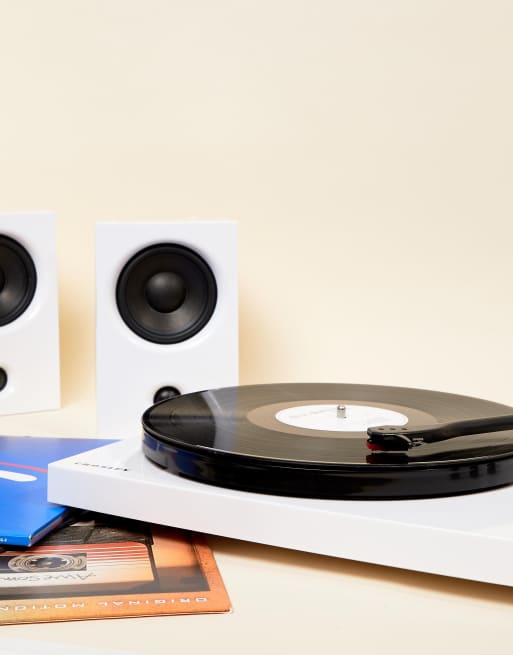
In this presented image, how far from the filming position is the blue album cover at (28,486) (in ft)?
2.46

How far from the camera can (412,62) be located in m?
1.64

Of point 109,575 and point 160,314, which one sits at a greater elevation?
point 160,314

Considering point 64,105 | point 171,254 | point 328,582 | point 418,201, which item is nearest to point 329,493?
point 328,582

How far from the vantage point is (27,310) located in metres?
1.39

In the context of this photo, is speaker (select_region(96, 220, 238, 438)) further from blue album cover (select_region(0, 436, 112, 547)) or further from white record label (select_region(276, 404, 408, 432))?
white record label (select_region(276, 404, 408, 432))

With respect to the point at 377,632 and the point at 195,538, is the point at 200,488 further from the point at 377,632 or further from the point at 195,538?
the point at 377,632

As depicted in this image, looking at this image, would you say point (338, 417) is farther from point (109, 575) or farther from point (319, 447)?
point (109, 575)

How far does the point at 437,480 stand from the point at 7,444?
1.78 ft

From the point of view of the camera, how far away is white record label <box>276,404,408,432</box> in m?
0.86

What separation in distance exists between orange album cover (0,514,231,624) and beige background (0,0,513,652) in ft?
2.75

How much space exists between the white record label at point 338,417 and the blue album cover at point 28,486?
0.22 m

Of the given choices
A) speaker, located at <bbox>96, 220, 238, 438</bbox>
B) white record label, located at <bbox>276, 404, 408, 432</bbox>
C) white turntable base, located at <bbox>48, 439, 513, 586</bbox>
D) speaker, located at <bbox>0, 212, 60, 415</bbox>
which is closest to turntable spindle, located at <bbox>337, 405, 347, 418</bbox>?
white record label, located at <bbox>276, 404, 408, 432</bbox>

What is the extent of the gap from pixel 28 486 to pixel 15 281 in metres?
0.57

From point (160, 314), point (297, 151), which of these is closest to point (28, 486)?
point (160, 314)
